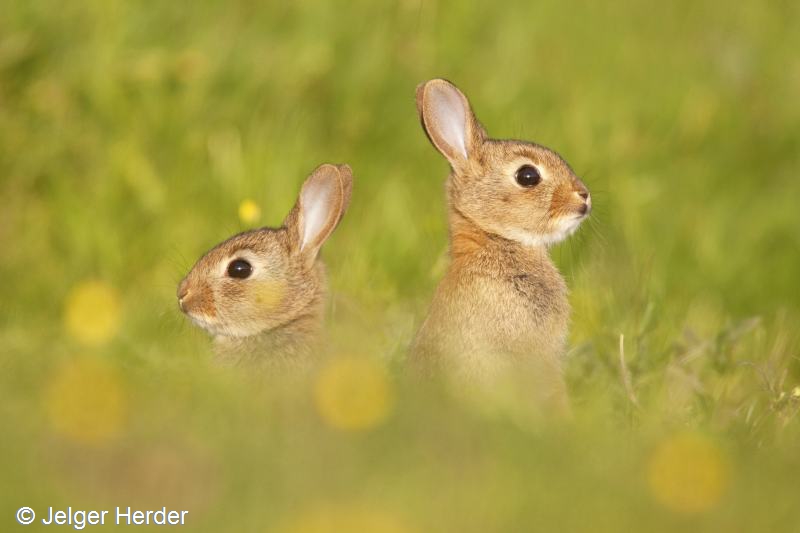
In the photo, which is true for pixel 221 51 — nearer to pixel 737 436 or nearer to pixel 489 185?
pixel 489 185

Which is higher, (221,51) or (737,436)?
(221,51)

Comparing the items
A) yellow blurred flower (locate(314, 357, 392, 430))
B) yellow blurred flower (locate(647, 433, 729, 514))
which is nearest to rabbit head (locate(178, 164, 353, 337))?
yellow blurred flower (locate(314, 357, 392, 430))

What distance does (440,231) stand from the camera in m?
→ 8.02

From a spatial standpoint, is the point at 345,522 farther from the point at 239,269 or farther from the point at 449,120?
the point at 449,120

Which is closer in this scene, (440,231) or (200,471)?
(200,471)

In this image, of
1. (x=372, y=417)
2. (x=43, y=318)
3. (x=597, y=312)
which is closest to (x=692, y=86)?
(x=597, y=312)

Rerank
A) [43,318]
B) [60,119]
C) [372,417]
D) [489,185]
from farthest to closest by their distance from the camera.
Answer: [60,119] → [43,318] → [489,185] → [372,417]

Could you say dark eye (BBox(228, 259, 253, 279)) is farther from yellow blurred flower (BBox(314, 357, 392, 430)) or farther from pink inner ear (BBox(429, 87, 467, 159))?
yellow blurred flower (BBox(314, 357, 392, 430))

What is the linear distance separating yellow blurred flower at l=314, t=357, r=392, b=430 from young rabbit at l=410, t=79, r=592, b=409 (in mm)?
1119

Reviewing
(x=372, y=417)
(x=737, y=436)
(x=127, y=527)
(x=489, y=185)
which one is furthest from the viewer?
(x=489, y=185)

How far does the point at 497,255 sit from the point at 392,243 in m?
→ 1.93

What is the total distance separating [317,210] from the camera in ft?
21.0

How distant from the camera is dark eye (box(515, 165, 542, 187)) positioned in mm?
6355

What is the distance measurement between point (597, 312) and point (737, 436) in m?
1.69
